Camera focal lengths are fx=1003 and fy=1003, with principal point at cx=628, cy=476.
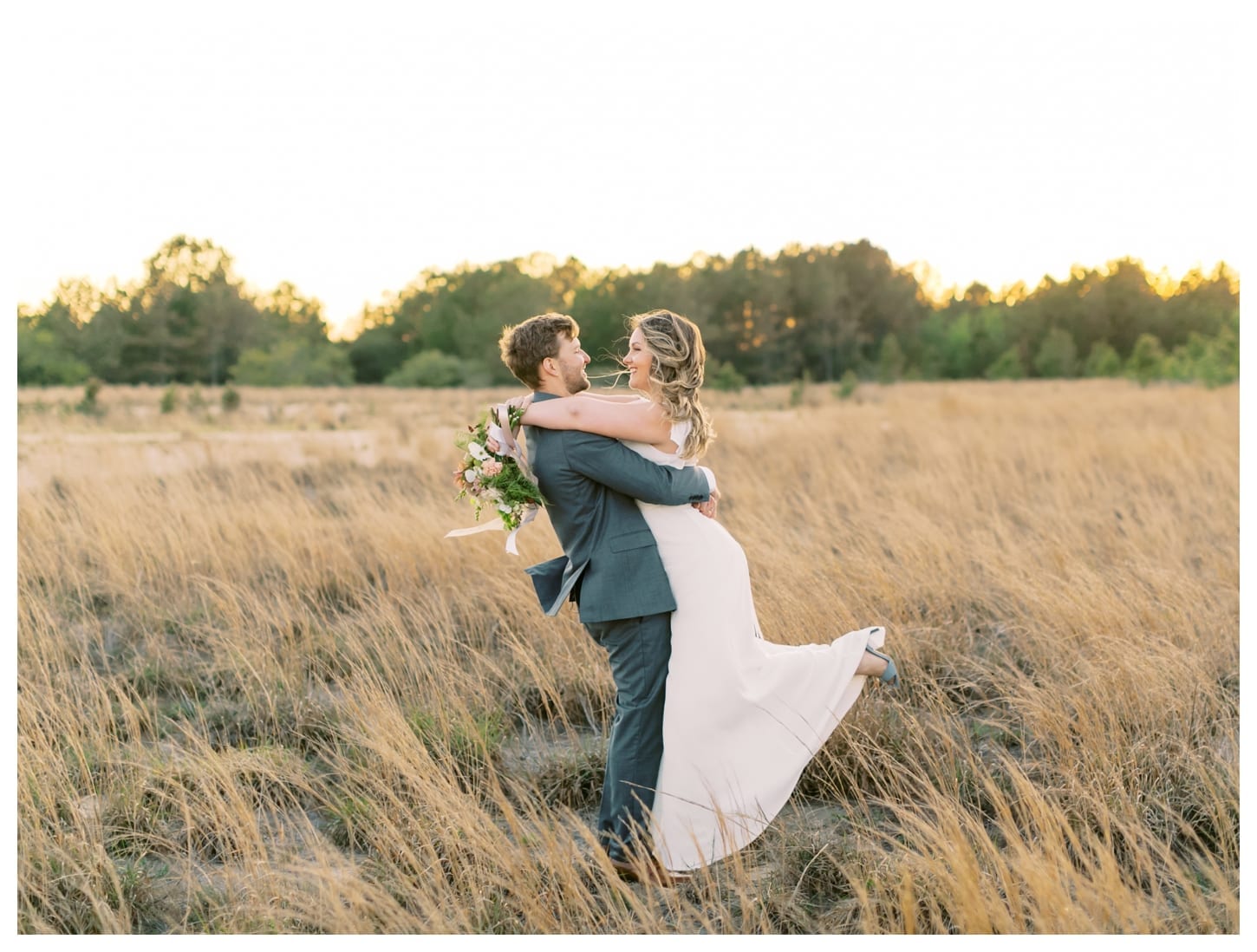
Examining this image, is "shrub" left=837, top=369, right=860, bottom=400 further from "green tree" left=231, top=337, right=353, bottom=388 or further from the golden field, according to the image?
"green tree" left=231, top=337, right=353, bottom=388

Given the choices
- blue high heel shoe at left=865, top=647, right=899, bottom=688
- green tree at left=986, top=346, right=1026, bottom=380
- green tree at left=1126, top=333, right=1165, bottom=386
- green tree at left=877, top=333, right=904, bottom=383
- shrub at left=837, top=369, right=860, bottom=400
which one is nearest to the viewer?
blue high heel shoe at left=865, top=647, right=899, bottom=688

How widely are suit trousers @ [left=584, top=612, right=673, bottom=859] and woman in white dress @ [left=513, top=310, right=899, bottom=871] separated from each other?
0.16 feet

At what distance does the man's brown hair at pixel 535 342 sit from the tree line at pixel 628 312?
131 feet

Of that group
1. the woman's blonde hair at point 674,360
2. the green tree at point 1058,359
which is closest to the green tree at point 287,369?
the green tree at point 1058,359

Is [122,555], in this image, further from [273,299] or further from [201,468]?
[273,299]

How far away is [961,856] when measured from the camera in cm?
290

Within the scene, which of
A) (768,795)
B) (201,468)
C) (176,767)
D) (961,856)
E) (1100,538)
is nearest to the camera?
(961,856)

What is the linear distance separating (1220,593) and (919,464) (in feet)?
17.6

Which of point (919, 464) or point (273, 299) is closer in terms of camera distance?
point (919, 464)

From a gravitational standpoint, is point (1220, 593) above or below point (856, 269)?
below

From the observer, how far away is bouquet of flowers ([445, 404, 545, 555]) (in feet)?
10.9

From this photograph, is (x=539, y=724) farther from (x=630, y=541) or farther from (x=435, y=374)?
(x=435, y=374)

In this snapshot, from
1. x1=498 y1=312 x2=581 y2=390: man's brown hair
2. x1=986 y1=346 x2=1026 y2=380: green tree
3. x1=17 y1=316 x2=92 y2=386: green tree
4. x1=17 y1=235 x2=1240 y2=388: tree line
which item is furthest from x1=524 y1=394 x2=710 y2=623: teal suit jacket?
x1=986 y1=346 x2=1026 y2=380: green tree

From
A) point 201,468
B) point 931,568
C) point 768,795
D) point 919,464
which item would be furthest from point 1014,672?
point 201,468
